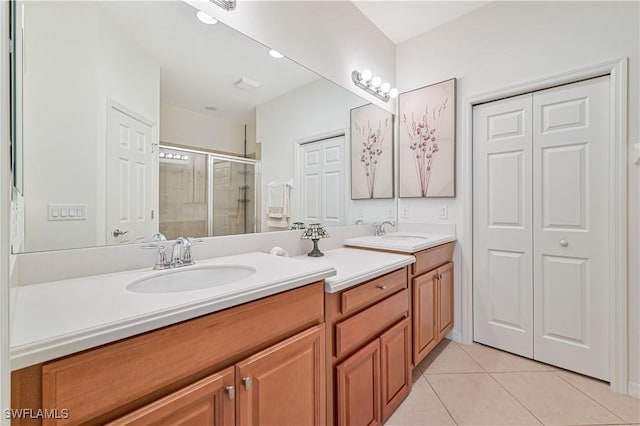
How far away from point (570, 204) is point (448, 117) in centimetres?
105

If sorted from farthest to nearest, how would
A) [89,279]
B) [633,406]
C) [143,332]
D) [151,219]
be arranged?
[633,406], [151,219], [89,279], [143,332]

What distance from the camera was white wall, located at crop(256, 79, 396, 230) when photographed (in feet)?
5.25

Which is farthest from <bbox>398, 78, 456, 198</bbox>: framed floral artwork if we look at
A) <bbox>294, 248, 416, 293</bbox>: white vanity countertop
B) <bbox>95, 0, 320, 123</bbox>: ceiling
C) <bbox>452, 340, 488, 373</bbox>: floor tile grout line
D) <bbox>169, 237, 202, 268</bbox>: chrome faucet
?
<bbox>169, 237, 202, 268</bbox>: chrome faucet

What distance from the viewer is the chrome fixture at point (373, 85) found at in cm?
219

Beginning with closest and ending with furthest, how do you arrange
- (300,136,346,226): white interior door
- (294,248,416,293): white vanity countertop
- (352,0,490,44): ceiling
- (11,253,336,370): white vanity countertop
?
(11,253,336,370): white vanity countertop → (294,248,416,293): white vanity countertop → (300,136,346,226): white interior door → (352,0,490,44): ceiling

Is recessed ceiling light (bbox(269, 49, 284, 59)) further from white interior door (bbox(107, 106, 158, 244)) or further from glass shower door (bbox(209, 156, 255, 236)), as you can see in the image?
white interior door (bbox(107, 106, 158, 244))

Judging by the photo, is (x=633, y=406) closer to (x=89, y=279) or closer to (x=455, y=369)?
(x=455, y=369)

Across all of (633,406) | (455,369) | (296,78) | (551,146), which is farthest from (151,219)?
(633,406)

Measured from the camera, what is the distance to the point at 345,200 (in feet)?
6.96

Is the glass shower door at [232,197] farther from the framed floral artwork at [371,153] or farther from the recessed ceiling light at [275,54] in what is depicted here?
the framed floral artwork at [371,153]

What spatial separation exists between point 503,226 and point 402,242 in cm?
86

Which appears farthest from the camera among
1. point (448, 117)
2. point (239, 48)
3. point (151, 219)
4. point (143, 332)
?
point (448, 117)

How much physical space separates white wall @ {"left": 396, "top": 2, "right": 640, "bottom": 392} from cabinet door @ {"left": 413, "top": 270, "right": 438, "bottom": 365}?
1.70ft

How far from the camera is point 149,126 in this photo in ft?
3.79
